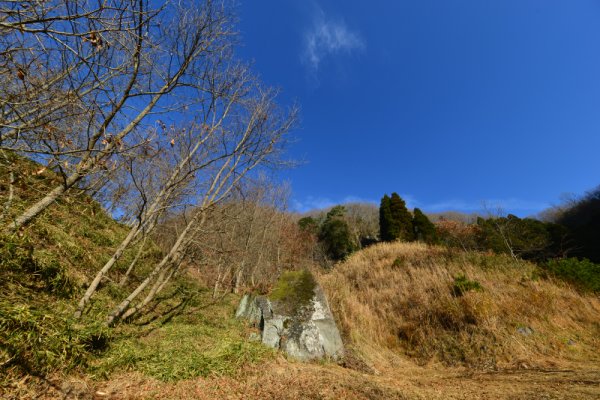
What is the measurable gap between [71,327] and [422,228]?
25.1m

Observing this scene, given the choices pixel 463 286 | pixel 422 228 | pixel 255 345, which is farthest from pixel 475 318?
pixel 422 228

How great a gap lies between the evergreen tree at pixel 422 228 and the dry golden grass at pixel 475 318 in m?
14.8

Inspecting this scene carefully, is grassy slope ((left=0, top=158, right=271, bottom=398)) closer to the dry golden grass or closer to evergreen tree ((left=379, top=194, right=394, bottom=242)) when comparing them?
the dry golden grass

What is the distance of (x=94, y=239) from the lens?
6254mm

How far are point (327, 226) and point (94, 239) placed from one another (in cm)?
2199

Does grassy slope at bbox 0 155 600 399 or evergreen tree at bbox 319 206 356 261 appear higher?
evergreen tree at bbox 319 206 356 261

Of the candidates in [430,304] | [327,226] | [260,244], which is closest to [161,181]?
[430,304]

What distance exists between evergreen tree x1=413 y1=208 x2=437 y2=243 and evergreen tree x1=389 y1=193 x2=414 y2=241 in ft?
1.99

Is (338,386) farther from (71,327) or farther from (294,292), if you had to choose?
(71,327)

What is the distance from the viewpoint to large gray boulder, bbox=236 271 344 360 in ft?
16.7

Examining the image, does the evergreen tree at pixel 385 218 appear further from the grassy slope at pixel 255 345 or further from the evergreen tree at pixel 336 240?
the grassy slope at pixel 255 345

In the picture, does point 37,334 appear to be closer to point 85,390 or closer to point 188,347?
point 85,390

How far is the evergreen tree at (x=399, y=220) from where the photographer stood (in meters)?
23.5

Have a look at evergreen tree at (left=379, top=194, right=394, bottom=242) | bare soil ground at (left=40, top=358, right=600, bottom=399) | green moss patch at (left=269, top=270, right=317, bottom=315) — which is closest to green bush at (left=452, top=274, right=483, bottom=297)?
bare soil ground at (left=40, top=358, right=600, bottom=399)
